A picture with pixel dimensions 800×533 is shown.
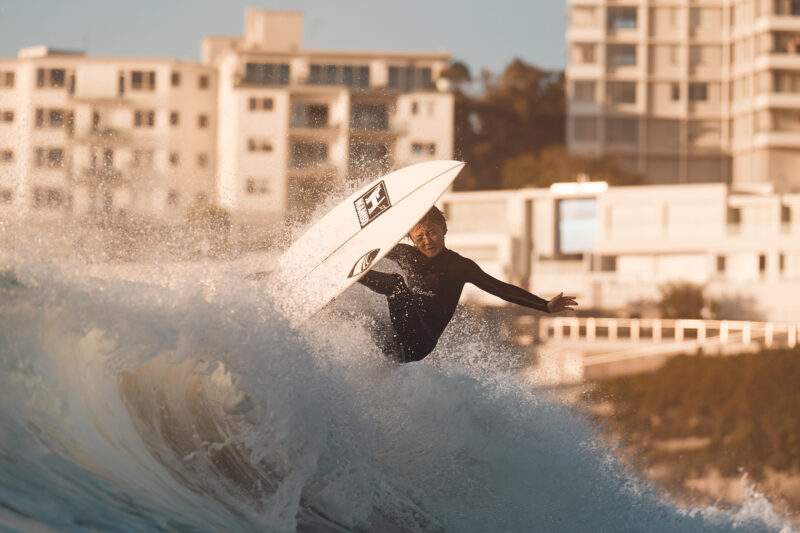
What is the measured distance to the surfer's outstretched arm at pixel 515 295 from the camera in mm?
8320

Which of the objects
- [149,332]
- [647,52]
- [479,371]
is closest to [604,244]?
[647,52]

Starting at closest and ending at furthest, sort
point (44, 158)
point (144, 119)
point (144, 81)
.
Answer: point (44, 158) → point (144, 81) → point (144, 119)

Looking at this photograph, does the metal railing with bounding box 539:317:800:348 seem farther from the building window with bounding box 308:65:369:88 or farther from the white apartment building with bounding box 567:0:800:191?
the white apartment building with bounding box 567:0:800:191

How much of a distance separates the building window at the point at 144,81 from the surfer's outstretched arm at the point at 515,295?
47148 millimetres

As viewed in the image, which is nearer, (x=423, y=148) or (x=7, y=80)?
(x=423, y=148)

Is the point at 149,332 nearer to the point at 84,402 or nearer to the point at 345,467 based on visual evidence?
the point at 84,402

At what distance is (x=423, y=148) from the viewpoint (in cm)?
5088

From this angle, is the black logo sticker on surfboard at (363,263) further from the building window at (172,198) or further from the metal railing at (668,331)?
the metal railing at (668,331)

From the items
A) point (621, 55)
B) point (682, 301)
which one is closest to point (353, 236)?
point (682, 301)

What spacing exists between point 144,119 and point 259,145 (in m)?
6.75

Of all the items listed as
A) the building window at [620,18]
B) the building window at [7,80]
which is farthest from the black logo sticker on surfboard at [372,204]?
the building window at [620,18]

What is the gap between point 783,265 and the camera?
40.5 m

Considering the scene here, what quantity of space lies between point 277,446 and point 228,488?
0.46m

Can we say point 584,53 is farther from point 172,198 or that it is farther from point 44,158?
point 172,198
